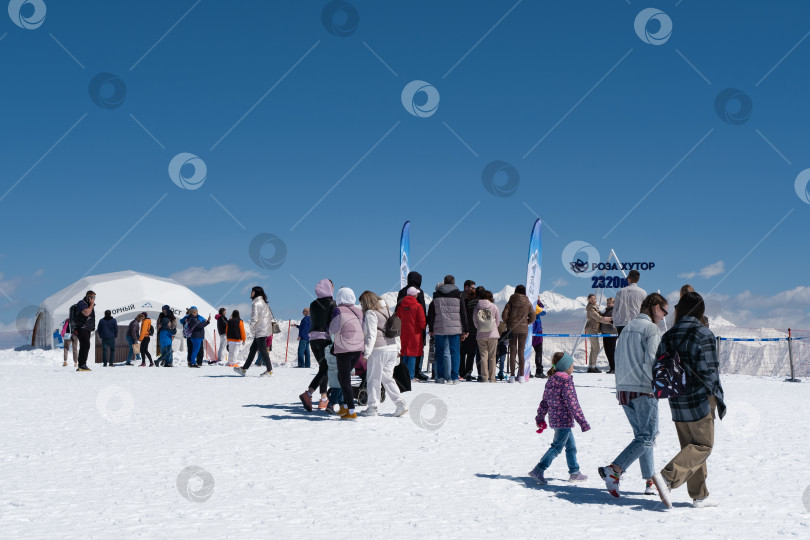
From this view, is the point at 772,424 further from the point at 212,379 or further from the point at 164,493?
the point at 212,379

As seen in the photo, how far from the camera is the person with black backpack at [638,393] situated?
4973mm

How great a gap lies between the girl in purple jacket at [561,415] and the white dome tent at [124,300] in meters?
27.1

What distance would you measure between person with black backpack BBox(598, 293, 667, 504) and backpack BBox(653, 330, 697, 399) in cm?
15

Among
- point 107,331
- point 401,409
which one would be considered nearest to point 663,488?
point 401,409

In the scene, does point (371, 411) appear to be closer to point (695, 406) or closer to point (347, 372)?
point (347, 372)

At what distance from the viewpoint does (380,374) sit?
8.49 metres

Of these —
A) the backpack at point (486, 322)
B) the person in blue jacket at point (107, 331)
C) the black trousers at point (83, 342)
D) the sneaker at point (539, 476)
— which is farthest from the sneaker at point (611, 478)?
the person in blue jacket at point (107, 331)

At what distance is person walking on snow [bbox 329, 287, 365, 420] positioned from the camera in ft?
26.6

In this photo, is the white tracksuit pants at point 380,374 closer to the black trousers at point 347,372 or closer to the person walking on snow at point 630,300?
the black trousers at point 347,372

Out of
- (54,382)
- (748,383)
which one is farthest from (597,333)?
(54,382)

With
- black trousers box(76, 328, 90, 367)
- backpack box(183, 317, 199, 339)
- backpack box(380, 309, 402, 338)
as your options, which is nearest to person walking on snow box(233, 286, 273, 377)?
black trousers box(76, 328, 90, 367)

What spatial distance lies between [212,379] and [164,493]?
31.1 feet

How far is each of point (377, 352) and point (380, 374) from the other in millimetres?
302

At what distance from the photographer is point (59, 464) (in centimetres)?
594
